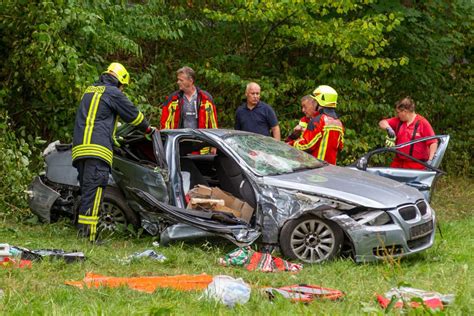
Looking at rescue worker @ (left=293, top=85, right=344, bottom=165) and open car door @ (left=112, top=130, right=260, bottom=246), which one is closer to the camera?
open car door @ (left=112, top=130, right=260, bottom=246)

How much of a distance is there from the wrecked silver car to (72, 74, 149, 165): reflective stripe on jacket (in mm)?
360

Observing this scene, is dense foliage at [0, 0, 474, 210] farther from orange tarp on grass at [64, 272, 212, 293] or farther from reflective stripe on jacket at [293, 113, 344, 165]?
orange tarp on grass at [64, 272, 212, 293]

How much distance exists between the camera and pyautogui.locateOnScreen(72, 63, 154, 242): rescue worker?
8.43m

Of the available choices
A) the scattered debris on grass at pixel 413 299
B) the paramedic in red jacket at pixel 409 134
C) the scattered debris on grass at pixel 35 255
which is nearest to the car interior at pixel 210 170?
the scattered debris on grass at pixel 35 255

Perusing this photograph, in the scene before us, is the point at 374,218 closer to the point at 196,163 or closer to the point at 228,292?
the point at 228,292

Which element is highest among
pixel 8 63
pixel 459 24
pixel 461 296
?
pixel 459 24

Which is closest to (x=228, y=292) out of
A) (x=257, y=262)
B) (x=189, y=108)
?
(x=257, y=262)

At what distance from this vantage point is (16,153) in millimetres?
10711

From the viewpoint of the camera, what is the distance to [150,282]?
633 centimetres

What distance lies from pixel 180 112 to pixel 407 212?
388 centimetres

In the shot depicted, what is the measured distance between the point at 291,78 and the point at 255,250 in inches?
275

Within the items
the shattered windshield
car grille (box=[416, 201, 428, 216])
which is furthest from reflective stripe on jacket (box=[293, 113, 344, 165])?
car grille (box=[416, 201, 428, 216])

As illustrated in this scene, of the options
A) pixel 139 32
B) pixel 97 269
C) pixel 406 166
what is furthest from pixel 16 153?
pixel 406 166

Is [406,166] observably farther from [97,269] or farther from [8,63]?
[8,63]
